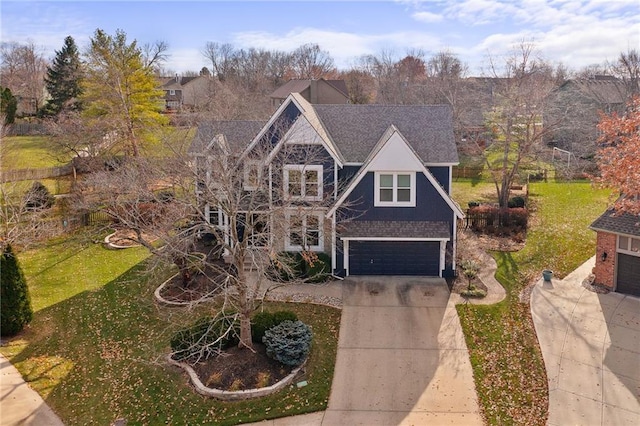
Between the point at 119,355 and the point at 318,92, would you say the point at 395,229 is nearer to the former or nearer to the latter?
the point at 119,355

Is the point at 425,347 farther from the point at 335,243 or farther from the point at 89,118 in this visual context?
the point at 89,118

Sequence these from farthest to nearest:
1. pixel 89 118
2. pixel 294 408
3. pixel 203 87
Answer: pixel 203 87 → pixel 89 118 → pixel 294 408

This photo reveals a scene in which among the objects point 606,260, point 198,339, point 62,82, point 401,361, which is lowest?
point 401,361

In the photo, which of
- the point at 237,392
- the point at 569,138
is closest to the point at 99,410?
the point at 237,392

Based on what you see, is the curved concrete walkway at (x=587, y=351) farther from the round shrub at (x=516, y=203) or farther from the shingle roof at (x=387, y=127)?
the round shrub at (x=516, y=203)

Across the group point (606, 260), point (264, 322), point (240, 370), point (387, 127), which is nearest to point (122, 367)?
point (240, 370)
